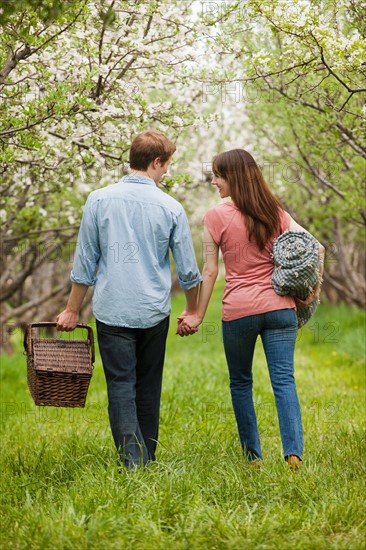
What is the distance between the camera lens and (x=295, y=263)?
4.64m

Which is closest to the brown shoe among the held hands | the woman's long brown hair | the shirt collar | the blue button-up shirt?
the held hands

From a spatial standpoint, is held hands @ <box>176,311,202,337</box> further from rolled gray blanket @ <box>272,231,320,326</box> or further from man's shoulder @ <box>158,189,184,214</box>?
man's shoulder @ <box>158,189,184,214</box>

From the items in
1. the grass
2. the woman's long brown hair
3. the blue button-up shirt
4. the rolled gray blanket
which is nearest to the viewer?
the grass

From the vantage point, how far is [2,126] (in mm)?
5520

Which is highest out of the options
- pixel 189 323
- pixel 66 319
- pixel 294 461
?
pixel 66 319

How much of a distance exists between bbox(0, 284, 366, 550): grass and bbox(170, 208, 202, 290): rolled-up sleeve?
1.12m

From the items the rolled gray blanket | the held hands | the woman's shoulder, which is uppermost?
the woman's shoulder

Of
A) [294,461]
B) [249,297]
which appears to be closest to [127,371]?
[249,297]

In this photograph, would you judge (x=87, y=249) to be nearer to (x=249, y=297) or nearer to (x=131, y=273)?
(x=131, y=273)

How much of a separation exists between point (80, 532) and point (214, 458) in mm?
1557

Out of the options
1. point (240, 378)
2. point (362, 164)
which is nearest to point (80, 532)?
point (240, 378)

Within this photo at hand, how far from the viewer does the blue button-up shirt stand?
4535 millimetres

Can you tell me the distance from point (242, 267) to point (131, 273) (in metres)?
0.74

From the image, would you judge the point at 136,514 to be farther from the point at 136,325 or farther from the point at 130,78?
the point at 130,78
